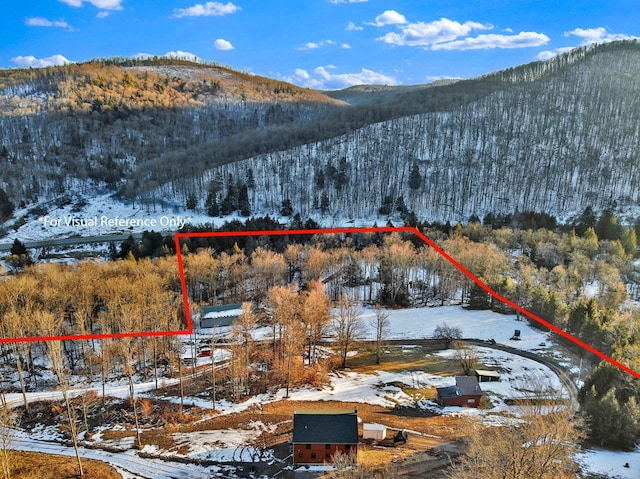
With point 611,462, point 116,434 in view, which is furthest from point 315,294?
point 611,462

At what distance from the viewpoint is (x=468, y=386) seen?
109 ft

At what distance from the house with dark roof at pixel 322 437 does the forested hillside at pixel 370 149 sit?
220ft

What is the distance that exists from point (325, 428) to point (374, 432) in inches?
145

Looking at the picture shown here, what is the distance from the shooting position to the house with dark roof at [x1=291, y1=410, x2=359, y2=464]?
26016mm

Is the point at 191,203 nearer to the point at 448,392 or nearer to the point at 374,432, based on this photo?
the point at 448,392

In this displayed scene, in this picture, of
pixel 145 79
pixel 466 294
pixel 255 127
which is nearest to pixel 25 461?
pixel 466 294

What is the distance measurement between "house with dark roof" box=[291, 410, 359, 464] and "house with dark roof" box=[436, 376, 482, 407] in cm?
953

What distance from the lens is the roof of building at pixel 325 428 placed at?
26.0 metres

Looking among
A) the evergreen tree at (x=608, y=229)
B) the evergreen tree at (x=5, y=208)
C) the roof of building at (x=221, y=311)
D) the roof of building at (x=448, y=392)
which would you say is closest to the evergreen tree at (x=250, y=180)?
the evergreen tree at (x=5, y=208)

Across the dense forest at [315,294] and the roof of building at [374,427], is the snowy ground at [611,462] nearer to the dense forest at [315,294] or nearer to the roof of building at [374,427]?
the dense forest at [315,294]

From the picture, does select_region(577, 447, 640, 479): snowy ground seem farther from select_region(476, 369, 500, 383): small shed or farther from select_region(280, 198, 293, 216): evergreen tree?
select_region(280, 198, 293, 216): evergreen tree

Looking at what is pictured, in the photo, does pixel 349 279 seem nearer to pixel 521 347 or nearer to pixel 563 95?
pixel 521 347

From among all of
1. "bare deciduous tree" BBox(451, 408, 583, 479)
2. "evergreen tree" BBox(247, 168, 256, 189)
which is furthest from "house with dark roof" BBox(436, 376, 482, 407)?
"evergreen tree" BBox(247, 168, 256, 189)

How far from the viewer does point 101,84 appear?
169000 mm
